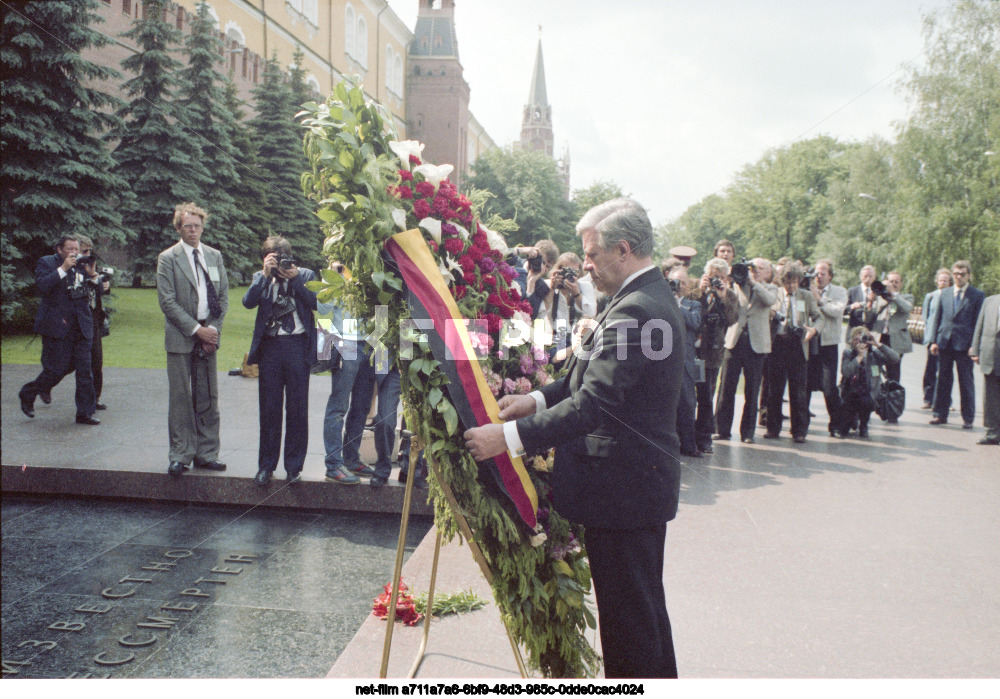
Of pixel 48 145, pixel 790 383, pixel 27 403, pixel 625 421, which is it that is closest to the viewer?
pixel 625 421

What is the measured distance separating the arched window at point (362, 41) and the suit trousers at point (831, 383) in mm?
6333

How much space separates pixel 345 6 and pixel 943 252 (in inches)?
180

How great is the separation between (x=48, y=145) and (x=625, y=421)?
11.1 meters

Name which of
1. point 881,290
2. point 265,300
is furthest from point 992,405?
point 265,300

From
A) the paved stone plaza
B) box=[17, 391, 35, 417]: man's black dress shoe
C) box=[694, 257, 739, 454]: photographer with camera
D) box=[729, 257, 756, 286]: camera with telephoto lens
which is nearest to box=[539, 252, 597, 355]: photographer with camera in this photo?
box=[694, 257, 739, 454]: photographer with camera

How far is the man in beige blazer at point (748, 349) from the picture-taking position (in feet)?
23.4

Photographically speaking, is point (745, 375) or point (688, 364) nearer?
point (688, 364)

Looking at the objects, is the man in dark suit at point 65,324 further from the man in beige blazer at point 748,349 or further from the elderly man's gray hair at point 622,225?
the elderly man's gray hair at point 622,225

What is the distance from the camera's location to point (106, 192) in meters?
8.94

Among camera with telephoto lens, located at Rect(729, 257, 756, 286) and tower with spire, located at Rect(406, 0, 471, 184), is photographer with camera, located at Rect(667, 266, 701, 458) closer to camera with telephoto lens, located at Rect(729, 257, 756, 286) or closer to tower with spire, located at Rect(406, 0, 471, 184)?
camera with telephoto lens, located at Rect(729, 257, 756, 286)

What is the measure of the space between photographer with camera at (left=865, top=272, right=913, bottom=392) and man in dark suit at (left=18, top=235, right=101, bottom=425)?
877 centimetres

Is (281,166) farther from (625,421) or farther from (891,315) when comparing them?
(891,315)

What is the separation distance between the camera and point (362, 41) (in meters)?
3.19

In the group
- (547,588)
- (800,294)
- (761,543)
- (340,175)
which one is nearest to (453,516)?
(547,588)
